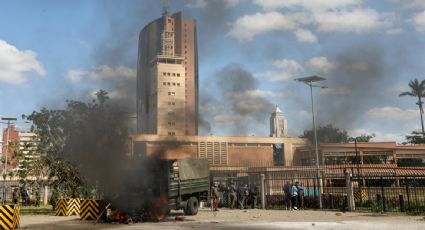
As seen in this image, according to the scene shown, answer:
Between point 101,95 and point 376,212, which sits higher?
point 101,95

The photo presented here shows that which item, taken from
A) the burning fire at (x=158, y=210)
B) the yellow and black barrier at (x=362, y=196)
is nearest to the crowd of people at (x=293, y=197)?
the yellow and black barrier at (x=362, y=196)

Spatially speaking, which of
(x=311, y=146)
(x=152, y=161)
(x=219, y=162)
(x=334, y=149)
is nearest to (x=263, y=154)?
(x=219, y=162)

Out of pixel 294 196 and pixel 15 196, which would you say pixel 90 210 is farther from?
pixel 15 196

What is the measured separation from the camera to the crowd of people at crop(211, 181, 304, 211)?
79.8 ft

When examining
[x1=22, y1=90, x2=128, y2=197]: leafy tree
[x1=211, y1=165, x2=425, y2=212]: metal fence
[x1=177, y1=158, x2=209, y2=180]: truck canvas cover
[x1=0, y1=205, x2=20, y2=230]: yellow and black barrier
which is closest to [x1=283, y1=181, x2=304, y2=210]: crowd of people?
[x1=211, y1=165, x2=425, y2=212]: metal fence

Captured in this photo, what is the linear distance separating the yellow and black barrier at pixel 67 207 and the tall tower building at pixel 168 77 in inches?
326

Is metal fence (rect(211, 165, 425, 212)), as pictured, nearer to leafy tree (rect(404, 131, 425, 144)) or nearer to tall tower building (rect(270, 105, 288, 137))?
tall tower building (rect(270, 105, 288, 137))

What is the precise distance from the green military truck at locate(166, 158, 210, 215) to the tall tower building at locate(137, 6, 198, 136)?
198 centimetres

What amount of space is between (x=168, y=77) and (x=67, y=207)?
11.0 m

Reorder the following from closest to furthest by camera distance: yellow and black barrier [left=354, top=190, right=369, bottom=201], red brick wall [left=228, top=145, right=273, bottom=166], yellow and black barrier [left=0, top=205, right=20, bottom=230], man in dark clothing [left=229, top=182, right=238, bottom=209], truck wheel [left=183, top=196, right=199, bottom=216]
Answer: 1. yellow and black barrier [left=0, top=205, right=20, bottom=230]
2. truck wheel [left=183, top=196, right=199, bottom=216]
3. yellow and black barrier [left=354, top=190, right=369, bottom=201]
4. red brick wall [left=228, top=145, right=273, bottom=166]
5. man in dark clothing [left=229, top=182, right=238, bottom=209]

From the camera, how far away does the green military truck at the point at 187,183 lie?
63.0 ft

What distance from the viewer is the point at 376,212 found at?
2102 centimetres

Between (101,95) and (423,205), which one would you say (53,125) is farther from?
(423,205)

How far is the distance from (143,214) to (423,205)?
13.6 m
